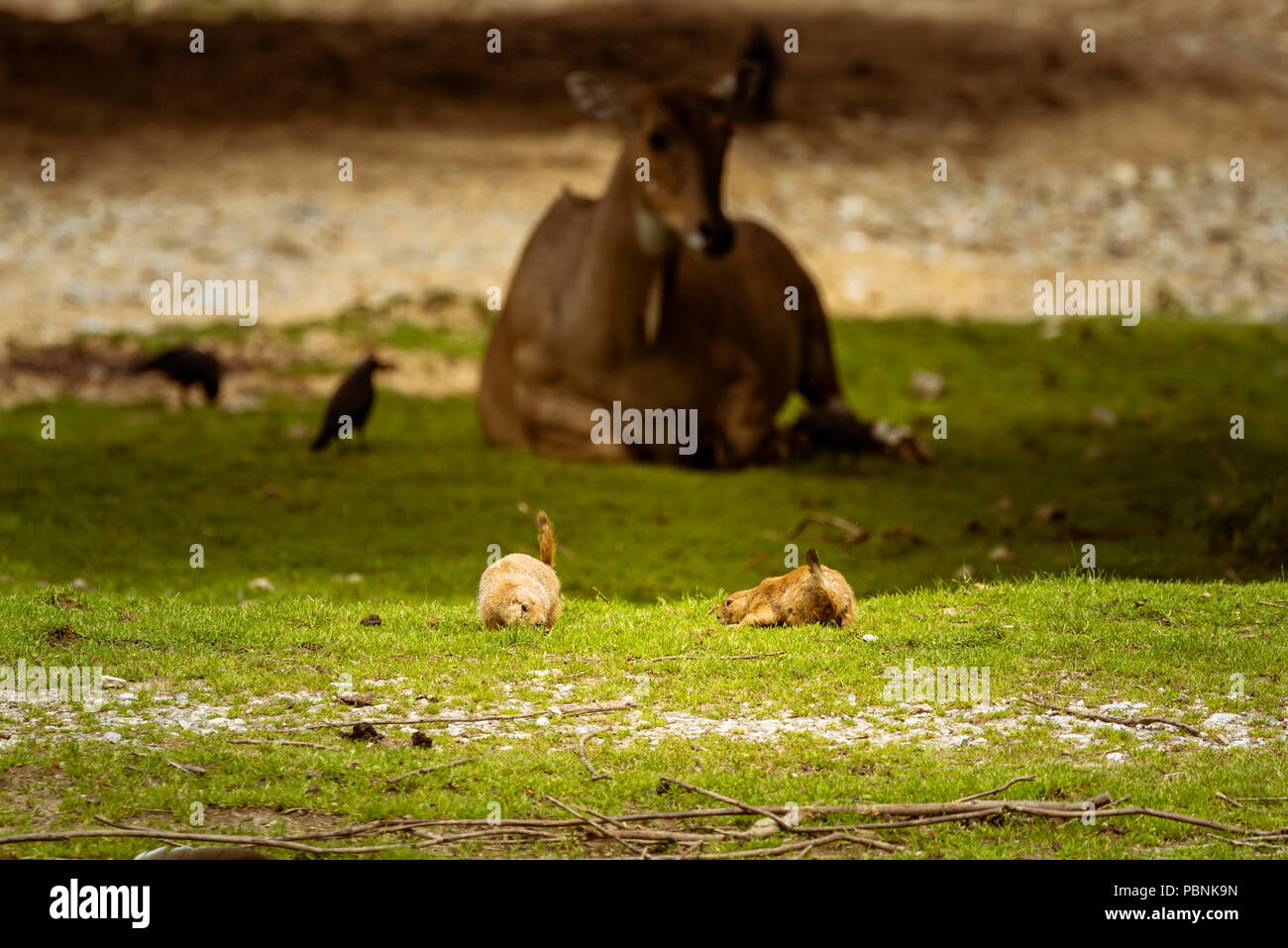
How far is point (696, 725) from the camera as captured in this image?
20.0 ft

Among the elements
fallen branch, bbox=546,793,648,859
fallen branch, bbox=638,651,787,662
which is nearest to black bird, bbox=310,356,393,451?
fallen branch, bbox=638,651,787,662

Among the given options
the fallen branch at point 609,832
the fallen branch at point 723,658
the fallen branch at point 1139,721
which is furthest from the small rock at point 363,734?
the fallen branch at point 1139,721

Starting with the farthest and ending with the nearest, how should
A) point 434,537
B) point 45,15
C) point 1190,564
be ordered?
point 45,15 → point 434,537 → point 1190,564

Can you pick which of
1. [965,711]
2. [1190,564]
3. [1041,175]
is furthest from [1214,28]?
[965,711]

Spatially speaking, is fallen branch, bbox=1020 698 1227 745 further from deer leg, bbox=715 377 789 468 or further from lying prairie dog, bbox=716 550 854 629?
deer leg, bbox=715 377 789 468

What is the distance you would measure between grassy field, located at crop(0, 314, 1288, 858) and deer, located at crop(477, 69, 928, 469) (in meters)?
0.34

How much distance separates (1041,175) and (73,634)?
2171 centimetres

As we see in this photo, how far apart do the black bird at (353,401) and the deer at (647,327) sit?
3.72 ft

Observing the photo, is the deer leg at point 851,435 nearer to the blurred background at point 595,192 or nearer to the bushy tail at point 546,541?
the blurred background at point 595,192

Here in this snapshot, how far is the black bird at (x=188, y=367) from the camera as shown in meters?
14.1

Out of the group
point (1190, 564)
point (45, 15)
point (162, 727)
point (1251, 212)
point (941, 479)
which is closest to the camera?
point (162, 727)

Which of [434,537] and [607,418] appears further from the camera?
[607,418]

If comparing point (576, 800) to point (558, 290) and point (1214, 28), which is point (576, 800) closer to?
point (558, 290)

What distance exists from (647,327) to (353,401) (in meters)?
2.23
